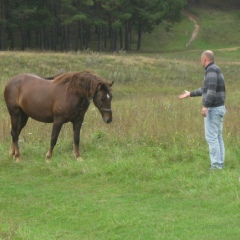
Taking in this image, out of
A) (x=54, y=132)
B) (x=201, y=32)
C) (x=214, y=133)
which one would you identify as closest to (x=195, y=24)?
(x=201, y=32)

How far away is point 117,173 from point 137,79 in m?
22.1

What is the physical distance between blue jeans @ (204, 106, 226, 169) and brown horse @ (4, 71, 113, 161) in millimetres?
1899

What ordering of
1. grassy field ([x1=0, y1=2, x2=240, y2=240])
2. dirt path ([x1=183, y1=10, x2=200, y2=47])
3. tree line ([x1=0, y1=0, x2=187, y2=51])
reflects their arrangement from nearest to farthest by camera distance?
1. grassy field ([x1=0, y1=2, x2=240, y2=240])
2. tree line ([x1=0, y1=0, x2=187, y2=51])
3. dirt path ([x1=183, y1=10, x2=200, y2=47])

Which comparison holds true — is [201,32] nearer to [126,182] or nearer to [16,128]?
[16,128]

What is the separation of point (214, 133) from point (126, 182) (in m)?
1.66

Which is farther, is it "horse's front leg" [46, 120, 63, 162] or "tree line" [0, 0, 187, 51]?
"tree line" [0, 0, 187, 51]

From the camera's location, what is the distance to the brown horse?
10516 millimetres

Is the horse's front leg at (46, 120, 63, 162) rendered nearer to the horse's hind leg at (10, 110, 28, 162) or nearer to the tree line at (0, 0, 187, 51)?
the horse's hind leg at (10, 110, 28, 162)

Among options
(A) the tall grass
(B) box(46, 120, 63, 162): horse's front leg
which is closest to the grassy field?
(A) the tall grass

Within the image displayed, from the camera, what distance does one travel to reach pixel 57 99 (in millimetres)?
10930

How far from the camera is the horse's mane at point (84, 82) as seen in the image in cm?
1046

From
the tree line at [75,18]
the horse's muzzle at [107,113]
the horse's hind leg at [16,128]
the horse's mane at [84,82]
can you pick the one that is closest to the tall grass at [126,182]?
the horse's hind leg at [16,128]

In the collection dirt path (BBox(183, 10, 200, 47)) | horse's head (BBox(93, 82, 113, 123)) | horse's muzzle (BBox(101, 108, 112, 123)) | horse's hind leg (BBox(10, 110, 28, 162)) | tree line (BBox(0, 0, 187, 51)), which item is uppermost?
horse's head (BBox(93, 82, 113, 123))

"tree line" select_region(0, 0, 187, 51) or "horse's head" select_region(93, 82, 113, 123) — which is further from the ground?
"horse's head" select_region(93, 82, 113, 123)
